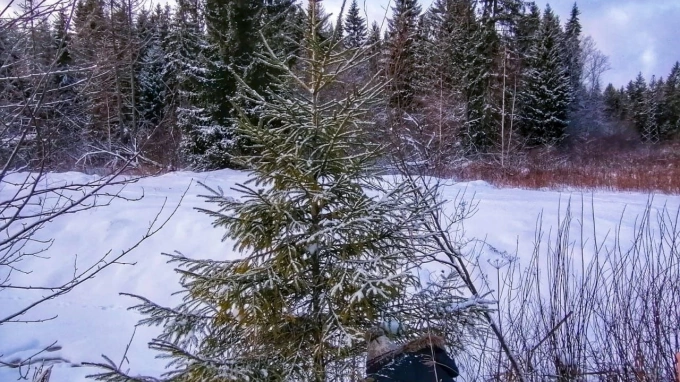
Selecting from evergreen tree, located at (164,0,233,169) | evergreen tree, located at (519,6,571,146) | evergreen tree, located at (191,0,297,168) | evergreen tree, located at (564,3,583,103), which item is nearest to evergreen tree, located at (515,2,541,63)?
evergreen tree, located at (519,6,571,146)

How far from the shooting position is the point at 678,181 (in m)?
10.6

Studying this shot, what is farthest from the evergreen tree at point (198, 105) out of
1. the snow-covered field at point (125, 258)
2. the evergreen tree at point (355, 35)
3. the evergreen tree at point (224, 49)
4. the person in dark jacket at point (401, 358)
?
the person in dark jacket at point (401, 358)

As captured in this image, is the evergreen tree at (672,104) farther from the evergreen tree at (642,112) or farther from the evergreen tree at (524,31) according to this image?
the evergreen tree at (524,31)

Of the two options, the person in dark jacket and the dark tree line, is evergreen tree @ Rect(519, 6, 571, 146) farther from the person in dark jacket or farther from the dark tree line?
the person in dark jacket

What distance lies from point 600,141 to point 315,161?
3026 cm

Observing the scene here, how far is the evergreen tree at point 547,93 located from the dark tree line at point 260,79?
3.6 inches

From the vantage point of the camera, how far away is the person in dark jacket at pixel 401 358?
2.44m

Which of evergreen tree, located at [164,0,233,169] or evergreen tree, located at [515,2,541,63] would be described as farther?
evergreen tree, located at [515,2,541,63]

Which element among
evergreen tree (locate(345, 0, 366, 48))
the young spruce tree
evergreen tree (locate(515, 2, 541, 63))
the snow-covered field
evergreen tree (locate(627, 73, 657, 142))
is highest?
evergreen tree (locate(515, 2, 541, 63))

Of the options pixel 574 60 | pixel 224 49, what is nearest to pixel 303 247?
pixel 224 49

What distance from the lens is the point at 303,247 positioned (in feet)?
8.02

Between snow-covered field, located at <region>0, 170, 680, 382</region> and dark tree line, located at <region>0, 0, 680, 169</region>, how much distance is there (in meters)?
1.17

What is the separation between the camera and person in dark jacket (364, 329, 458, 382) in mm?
2439

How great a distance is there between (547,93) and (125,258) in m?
25.5
